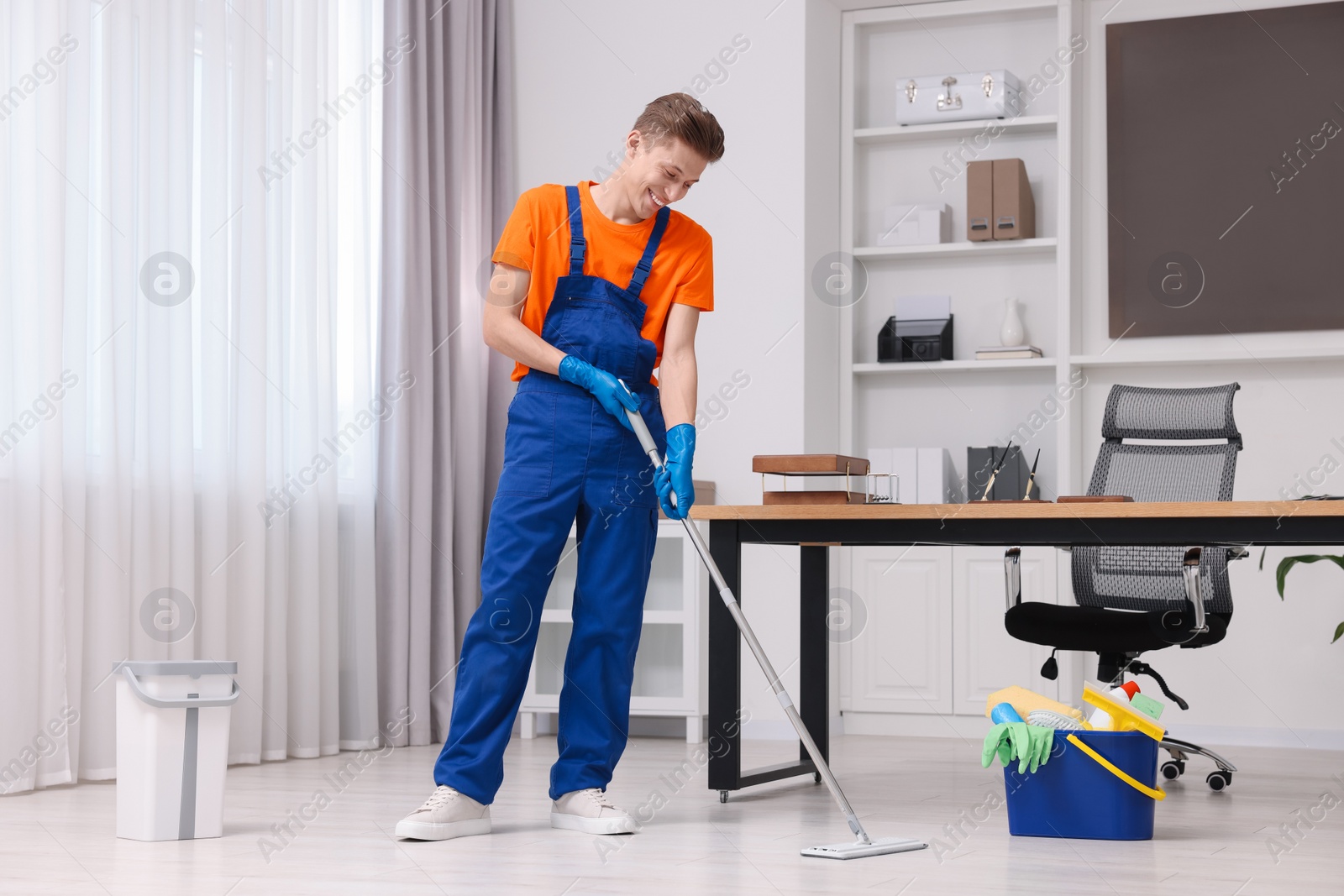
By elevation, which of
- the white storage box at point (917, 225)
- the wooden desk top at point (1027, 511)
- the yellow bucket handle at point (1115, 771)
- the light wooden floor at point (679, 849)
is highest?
the white storage box at point (917, 225)

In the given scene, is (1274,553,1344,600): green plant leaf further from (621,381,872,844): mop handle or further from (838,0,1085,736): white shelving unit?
(621,381,872,844): mop handle

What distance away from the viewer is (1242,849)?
2.29 m

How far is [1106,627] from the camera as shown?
125 inches

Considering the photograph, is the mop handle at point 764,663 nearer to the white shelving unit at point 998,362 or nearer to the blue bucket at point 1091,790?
the blue bucket at point 1091,790

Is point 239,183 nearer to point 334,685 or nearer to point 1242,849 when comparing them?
point 334,685

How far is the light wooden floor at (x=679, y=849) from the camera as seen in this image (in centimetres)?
196

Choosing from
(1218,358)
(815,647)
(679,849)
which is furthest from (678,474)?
(1218,358)

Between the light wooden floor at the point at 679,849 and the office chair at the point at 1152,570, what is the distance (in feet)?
1.12

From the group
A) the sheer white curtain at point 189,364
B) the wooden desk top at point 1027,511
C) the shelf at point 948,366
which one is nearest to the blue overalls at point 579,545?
the wooden desk top at point 1027,511

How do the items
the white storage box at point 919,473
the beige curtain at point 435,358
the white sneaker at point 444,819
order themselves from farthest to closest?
the white storage box at point 919,473 < the beige curtain at point 435,358 < the white sneaker at point 444,819

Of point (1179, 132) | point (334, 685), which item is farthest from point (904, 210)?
point (334, 685)

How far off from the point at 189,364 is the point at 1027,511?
194 centimetres

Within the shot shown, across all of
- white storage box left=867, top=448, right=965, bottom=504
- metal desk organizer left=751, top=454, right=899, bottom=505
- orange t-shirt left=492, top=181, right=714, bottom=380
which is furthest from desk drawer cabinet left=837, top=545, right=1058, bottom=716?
orange t-shirt left=492, top=181, right=714, bottom=380

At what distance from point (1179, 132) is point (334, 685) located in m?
3.09
